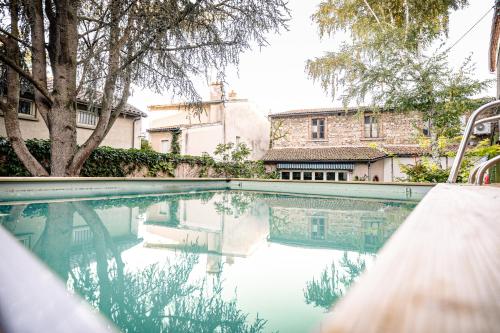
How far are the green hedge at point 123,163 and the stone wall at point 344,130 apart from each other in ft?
17.3

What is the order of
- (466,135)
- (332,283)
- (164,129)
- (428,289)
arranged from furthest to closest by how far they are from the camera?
(164,129) → (466,135) → (332,283) → (428,289)

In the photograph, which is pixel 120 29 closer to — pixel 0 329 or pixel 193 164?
pixel 0 329

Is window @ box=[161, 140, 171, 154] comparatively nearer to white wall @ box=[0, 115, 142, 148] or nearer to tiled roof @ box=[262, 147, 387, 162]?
white wall @ box=[0, 115, 142, 148]

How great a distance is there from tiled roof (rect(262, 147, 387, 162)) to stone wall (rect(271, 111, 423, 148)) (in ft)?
2.09

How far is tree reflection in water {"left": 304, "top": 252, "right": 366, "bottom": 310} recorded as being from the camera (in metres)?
1.84

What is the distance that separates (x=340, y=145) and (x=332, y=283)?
19528 mm

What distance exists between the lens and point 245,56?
842 centimetres

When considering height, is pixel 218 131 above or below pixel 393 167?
above

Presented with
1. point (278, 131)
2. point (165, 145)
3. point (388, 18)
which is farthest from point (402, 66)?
point (165, 145)

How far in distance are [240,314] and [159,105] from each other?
2644 cm

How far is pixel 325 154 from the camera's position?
19719 millimetres

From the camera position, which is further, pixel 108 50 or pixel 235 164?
pixel 235 164

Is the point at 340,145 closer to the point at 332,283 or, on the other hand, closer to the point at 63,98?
the point at 63,98

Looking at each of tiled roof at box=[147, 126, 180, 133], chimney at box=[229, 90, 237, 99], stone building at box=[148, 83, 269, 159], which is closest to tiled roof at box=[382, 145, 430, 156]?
stone building at box=[148, 83, 269, 159]
